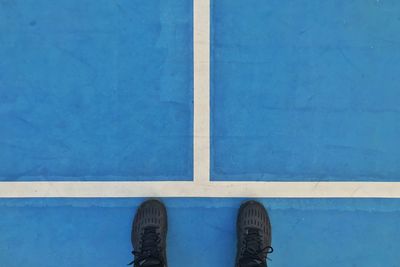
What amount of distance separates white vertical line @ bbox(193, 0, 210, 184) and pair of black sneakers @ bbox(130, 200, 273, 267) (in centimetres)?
34

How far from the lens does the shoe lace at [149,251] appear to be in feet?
7.93

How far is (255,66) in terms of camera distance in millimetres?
2467

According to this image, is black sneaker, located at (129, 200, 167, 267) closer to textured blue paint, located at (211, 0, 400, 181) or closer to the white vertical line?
the white vertical line

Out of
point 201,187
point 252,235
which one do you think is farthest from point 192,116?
point 252,235

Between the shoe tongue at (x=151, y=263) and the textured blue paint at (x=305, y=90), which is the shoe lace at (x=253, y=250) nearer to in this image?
the textured blue paint at (x=305, y=90)

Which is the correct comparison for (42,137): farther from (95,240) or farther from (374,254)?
(374,254)

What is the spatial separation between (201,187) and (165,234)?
404 millimetres

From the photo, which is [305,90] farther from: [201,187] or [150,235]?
[150,235]

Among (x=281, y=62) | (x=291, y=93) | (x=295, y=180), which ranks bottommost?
(x=295, y=180)

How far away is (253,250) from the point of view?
246 cm

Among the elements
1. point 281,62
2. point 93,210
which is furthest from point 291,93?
point 93,210

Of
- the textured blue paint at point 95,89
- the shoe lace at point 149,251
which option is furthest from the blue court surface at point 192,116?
the shoe lace at point 149,251

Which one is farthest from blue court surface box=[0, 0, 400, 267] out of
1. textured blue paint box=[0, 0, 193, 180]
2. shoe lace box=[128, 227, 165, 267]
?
shoe lace box=[128, 227, 165, 267]

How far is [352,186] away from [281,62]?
967 millimetres
